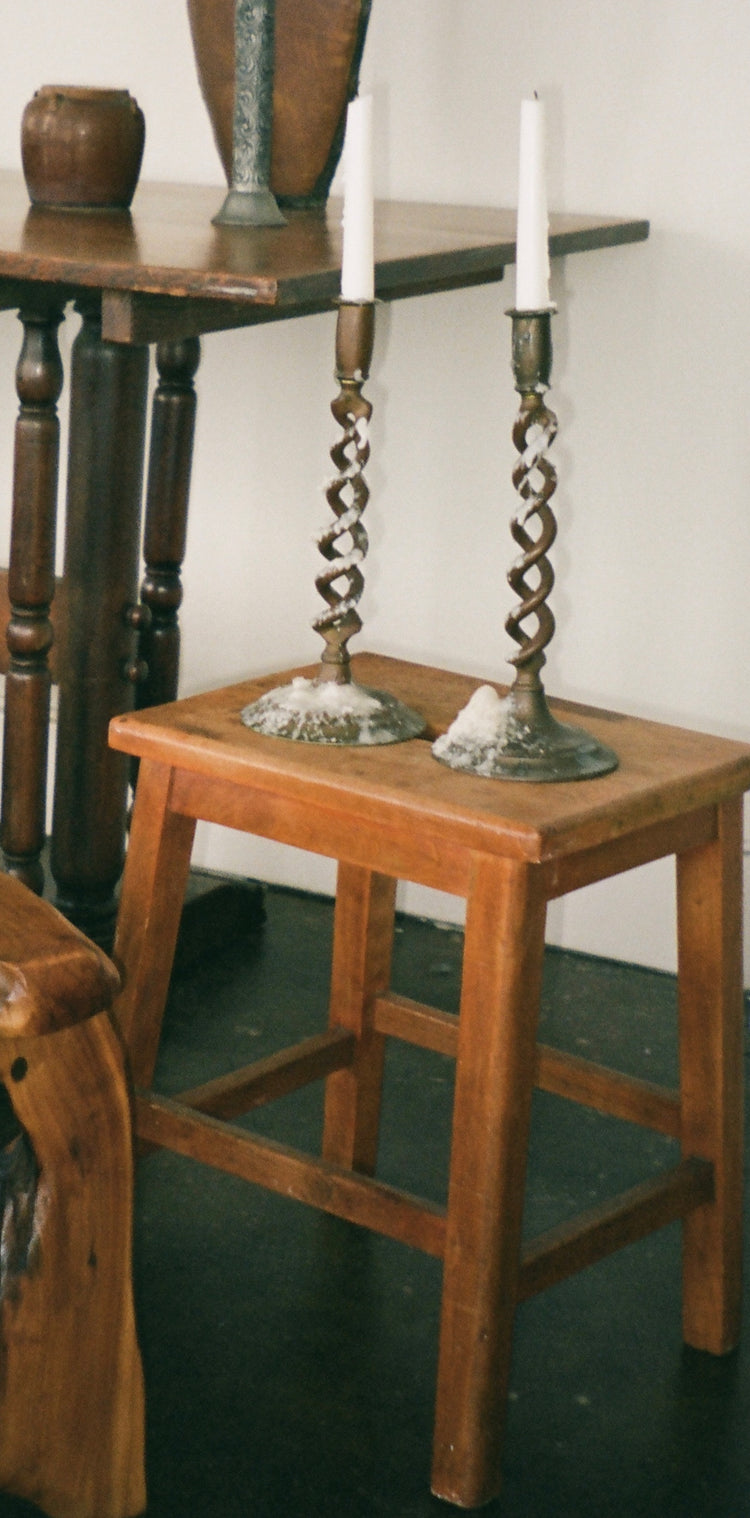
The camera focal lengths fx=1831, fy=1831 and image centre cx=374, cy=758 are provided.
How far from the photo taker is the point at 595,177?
226 centimetres

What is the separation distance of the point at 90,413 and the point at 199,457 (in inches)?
25.0

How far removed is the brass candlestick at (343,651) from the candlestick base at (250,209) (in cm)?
52

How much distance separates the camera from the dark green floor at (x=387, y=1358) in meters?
1.42

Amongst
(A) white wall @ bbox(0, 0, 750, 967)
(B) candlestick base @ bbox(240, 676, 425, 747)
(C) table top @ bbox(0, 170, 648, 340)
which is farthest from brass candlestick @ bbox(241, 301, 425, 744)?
(A) white wall @ bbox(0, 0, 750, 967)

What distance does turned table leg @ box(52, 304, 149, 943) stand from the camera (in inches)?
79.0

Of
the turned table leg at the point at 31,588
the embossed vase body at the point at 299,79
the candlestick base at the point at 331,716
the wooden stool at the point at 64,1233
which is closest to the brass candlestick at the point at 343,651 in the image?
the candlestick base at the point at 331,716

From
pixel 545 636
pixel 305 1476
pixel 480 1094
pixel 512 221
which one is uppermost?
pixel 512 221

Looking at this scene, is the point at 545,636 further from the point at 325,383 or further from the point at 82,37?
the point at 82,37

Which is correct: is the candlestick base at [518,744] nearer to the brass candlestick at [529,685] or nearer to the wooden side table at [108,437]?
the brass candlestick at [529,685]

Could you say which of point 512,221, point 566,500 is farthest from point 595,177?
point 566,500

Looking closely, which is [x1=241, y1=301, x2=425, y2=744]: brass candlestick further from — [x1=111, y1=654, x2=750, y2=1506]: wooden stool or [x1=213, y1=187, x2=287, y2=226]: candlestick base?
[x1=213, y1=187, x2=287, y2=226]: candlestick base

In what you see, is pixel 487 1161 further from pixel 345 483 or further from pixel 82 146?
pixel 82 146

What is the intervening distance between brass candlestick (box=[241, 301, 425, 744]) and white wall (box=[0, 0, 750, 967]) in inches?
35.8

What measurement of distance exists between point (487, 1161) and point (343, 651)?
1.43 feet
